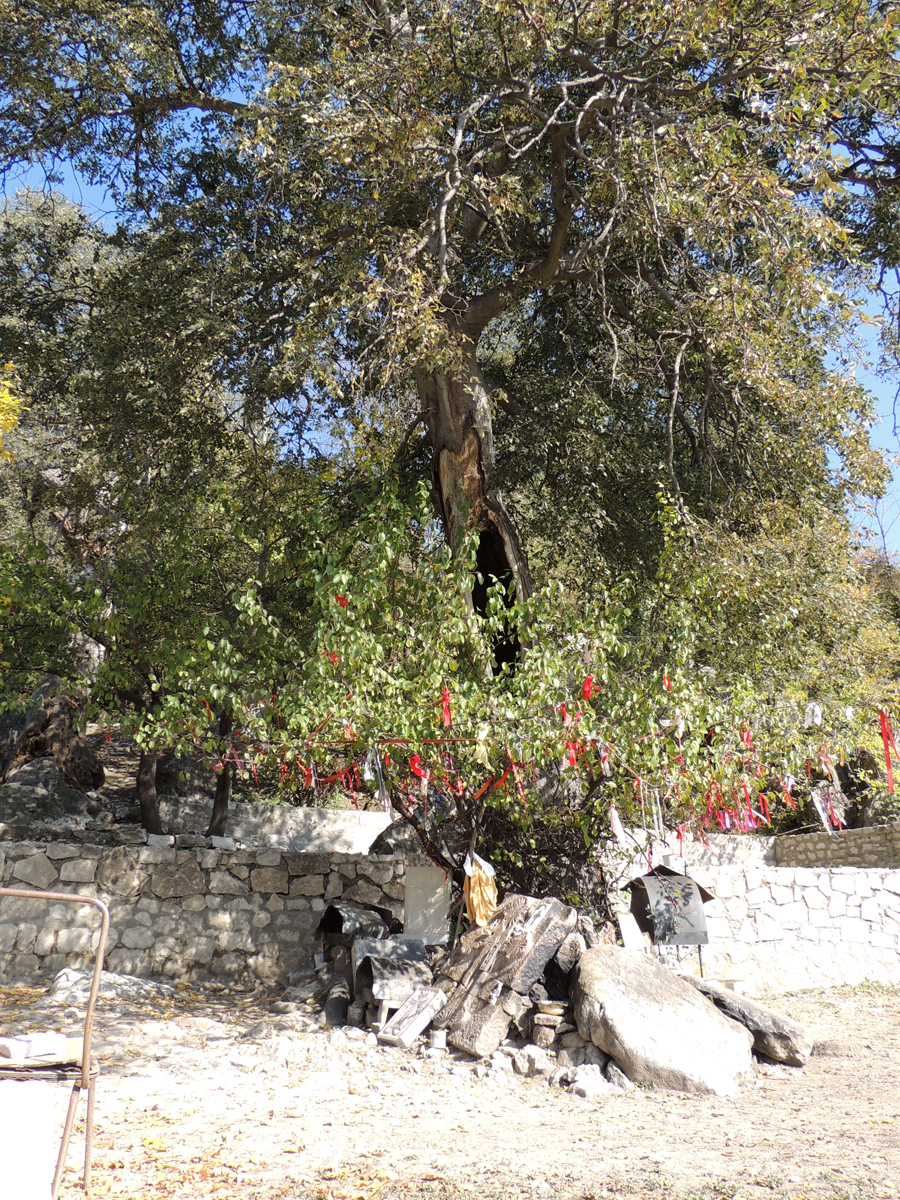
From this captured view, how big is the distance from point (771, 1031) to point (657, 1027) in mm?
1135

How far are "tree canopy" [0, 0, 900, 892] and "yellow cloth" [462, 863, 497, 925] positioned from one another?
2.15ft

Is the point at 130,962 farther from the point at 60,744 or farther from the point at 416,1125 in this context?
the point at 60,744

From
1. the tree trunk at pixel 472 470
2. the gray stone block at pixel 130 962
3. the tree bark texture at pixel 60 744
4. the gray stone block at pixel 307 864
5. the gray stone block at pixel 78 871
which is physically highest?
the tree trunk at pixel 472 470

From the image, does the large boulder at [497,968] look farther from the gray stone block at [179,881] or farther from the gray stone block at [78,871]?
the gray stone block at [78,871]

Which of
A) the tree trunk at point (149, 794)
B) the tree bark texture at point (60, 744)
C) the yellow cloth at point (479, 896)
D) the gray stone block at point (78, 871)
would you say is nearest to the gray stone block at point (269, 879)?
the gray stone block at point (78, 871)

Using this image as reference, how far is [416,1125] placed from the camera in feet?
15.9

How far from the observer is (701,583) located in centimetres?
730

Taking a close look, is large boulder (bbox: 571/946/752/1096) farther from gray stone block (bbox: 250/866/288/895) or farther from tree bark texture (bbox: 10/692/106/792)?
tree bark texture (bbox: 10/692/106/792)

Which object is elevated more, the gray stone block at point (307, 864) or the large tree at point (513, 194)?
the large tree at point (513, 194)

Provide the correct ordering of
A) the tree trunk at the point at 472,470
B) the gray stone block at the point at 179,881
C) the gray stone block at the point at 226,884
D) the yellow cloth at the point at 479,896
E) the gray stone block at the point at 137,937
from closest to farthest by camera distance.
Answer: the yellow cloth at the point at 479,896 → the tree trunk at the point at 472,470 → the gray stone block at the point at 137,937 → the gray stone block at the point at 179,881 → the gray stone block at the point at 226,884

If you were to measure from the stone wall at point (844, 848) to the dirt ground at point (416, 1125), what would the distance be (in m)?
7.80

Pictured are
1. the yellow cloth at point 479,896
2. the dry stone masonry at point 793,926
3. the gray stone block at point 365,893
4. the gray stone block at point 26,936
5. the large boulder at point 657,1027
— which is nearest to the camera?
the large boulder at point 657,1027

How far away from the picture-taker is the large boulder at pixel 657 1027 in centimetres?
582

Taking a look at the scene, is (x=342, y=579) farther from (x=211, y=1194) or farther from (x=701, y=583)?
(x=211, y=1194)
